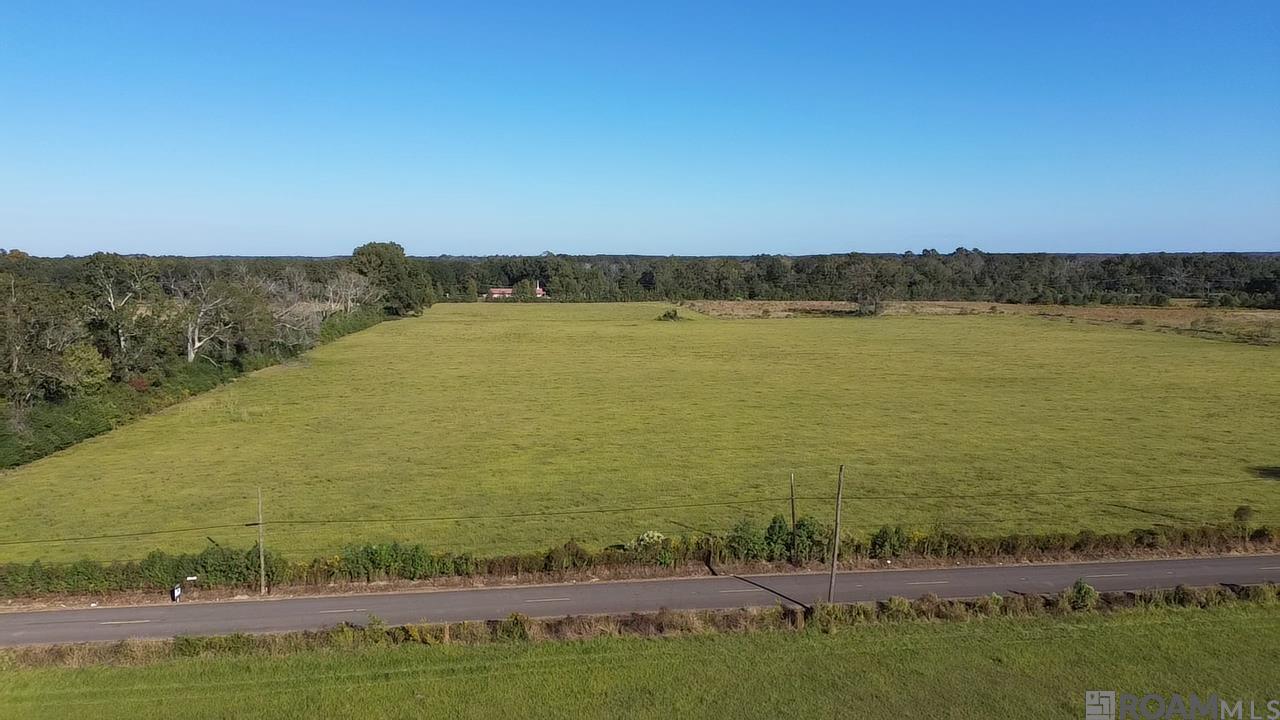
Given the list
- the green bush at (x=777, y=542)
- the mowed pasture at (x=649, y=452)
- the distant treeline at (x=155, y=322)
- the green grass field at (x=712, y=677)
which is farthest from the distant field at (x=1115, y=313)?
the green bush at (x=777, y=542)

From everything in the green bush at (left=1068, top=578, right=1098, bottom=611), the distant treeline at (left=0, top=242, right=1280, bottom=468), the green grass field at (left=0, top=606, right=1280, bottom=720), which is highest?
the distant treeline at (left=0, top=242, right=1280, bottom=468)

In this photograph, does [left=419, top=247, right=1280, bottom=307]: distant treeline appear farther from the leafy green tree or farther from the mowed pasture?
the mowed pasture

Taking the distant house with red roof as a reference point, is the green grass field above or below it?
below

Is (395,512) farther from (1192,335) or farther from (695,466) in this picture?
(1192,335)

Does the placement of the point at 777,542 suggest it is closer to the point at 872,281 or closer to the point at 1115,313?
the point at 1115,313

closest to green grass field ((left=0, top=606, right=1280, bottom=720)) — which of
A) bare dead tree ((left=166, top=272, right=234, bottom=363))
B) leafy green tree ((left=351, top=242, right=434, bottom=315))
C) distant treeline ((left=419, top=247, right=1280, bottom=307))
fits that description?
bare dead tree ((left=166, top=272, right=234, bottom=363))

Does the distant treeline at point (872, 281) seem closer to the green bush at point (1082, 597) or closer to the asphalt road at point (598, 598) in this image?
the asphalt road at point (598, 598)
